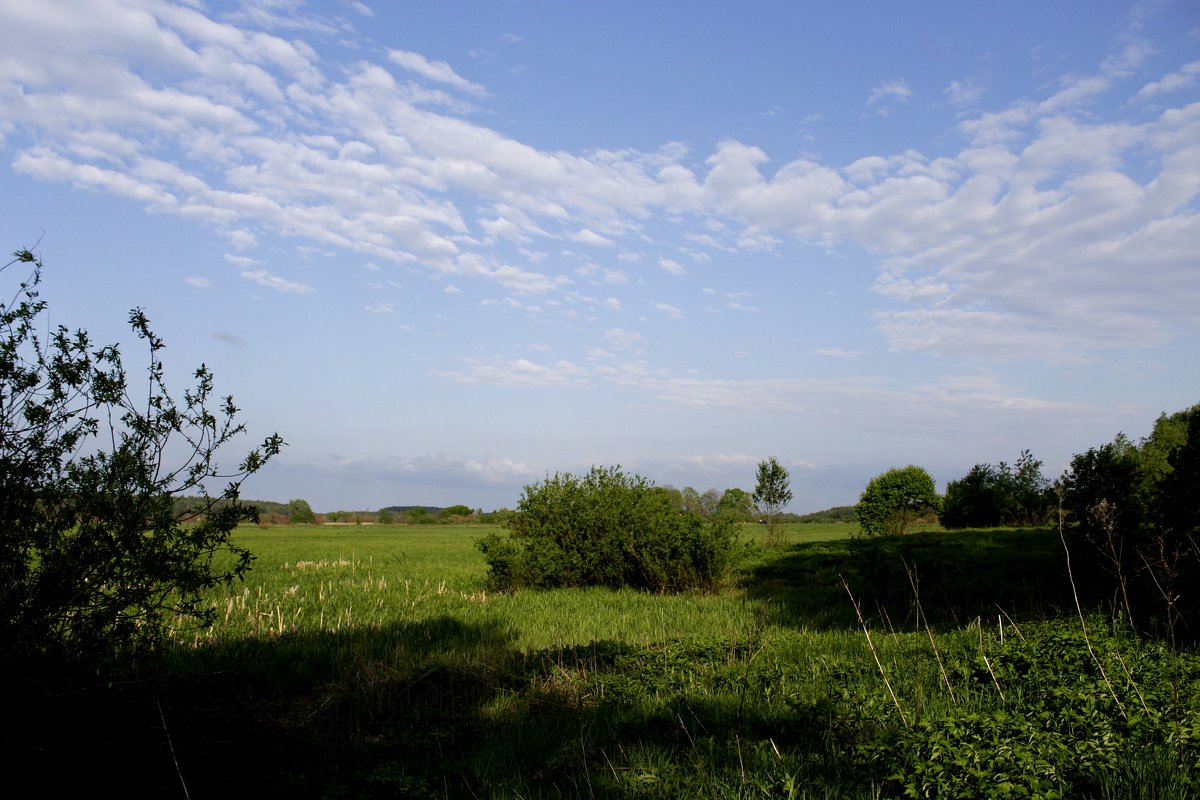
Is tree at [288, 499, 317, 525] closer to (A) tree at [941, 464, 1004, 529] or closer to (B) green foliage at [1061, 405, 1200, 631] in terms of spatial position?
(A) tree at [941, 464, 1004, 529]

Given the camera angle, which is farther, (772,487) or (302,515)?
(302,515)

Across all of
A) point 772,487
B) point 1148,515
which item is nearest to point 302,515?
point 772,487

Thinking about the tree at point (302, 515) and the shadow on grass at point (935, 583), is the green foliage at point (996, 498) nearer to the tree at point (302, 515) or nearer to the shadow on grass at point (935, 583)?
the shadow on grass at point (935, 583)

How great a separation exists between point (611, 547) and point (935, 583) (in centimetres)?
734

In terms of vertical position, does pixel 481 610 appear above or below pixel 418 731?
below

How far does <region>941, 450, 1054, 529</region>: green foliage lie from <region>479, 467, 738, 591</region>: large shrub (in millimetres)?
24363

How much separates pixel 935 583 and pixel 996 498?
27.6m

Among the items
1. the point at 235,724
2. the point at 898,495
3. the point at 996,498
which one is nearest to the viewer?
the point at 235,724

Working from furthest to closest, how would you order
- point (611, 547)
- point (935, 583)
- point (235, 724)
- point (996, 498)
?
point (996, 498) → point (611, 547) → point (935, 583) → point (235, 724)

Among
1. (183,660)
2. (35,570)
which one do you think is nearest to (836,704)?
(35,570)

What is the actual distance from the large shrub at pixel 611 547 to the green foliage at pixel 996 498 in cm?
2436

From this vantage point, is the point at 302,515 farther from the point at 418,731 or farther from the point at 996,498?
the point at 418,731

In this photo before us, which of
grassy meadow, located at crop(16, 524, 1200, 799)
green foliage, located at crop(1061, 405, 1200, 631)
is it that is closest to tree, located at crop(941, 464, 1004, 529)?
green foliage, located at crop(1061, 405, 1200, 631)

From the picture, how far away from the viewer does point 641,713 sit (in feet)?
21.3
